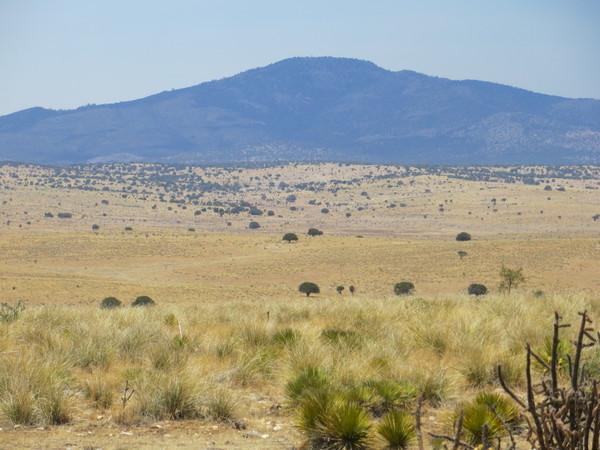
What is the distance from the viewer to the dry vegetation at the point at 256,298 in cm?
754

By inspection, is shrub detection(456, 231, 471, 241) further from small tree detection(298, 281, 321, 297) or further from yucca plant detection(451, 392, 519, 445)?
yucca plant detection(451, 392, 519, 445)

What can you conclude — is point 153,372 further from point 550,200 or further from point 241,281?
point 550,200

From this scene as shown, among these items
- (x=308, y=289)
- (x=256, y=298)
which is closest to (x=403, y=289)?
(x=308, y=289)

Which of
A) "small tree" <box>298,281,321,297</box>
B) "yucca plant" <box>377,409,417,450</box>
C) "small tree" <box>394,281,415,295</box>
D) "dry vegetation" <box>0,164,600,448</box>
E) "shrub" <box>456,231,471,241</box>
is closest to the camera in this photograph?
"yucca plant" <box>377,409,417,450</box>

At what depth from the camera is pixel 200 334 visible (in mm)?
11695

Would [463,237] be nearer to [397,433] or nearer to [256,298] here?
[256,298]

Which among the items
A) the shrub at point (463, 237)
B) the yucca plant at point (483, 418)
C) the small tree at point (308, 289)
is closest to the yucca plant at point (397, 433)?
the yucca plant at point (483, 418)

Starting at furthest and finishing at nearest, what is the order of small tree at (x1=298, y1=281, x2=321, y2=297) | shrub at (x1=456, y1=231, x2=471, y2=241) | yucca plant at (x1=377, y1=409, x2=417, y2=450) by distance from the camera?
shrub at (x1=456, y1=231, x2=471, y2=241) → small tree at (x1=298, y1=281, x2=321, y2=297) → yucca plant at (x1=377, y1=409, x2=417, y2=450)

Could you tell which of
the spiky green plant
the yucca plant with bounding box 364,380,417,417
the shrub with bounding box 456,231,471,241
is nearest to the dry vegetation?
the yucca plant with bounding box 364,380,417,417

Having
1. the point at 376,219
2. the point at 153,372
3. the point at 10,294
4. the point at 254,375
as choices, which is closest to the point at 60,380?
the point at 153,372

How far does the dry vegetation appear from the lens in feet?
24.7

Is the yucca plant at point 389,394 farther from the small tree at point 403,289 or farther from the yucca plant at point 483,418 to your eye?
the small tree at point 403,289

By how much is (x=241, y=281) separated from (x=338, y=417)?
1762 inches

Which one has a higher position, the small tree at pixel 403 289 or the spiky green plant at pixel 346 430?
the spiky green plant at pixel 346 430
